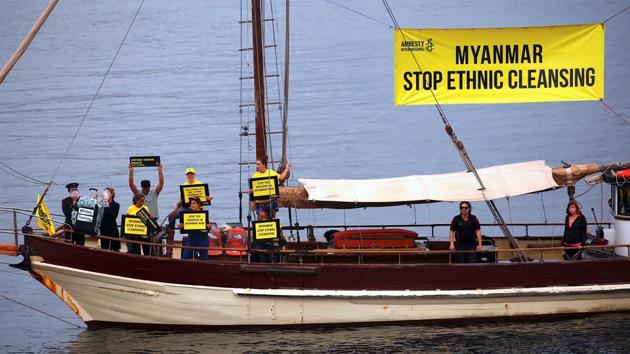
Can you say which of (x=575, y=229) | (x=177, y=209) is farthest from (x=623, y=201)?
(x=177, y=209)

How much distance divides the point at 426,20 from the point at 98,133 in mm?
37203

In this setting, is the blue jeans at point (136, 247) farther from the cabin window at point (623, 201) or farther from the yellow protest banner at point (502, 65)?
the cabin window at point (623, 201)

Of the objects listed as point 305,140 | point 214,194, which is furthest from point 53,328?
point 305,140

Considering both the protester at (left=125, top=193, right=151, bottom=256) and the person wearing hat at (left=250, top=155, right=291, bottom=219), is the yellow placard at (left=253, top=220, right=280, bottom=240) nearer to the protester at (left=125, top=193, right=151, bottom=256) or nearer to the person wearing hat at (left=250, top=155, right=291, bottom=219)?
the person wearing hat at (left=250, top=155, right=291, bottom=219)

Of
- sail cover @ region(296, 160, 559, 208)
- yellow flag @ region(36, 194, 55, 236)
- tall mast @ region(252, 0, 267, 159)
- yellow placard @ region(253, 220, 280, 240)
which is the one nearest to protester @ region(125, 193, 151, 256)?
yellow flag @ region(36, 194, 55, 236)

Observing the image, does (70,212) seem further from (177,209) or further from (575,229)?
(575,229)

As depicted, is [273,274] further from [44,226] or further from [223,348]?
[44,226]

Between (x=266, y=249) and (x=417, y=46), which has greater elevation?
(x=417, y=46)

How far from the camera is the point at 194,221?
27.6 metres

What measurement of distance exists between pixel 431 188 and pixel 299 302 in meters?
3.72

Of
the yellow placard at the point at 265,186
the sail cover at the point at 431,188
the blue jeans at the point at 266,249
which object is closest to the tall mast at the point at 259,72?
the sail cover at the point at 431,188

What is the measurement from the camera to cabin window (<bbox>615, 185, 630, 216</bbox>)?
94.5 ft

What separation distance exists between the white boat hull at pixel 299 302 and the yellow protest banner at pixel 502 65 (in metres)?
4.24

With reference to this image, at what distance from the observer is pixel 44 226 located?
92.9ft
